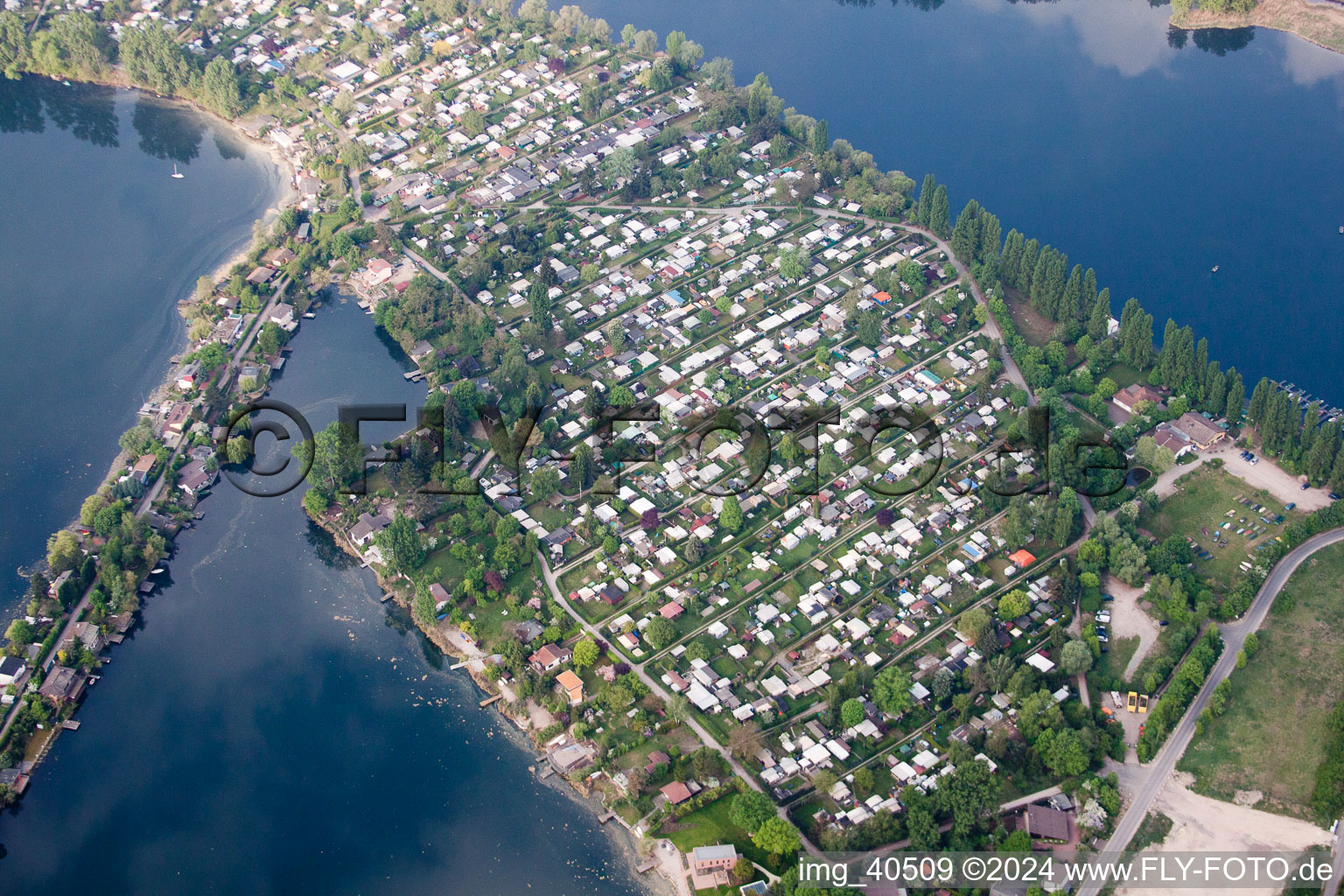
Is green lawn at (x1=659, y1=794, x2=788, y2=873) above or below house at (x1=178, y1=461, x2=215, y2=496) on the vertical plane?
above

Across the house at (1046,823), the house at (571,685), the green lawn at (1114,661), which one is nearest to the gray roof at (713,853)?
the house at (571,685)

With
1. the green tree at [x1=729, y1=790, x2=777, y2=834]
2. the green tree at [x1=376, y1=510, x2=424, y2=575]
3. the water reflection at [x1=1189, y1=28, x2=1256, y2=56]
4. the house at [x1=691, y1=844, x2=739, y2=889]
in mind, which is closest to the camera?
the house at [x1=691, y1=844, x2=739, y2=889]

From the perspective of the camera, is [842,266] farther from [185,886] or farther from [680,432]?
[185,886]

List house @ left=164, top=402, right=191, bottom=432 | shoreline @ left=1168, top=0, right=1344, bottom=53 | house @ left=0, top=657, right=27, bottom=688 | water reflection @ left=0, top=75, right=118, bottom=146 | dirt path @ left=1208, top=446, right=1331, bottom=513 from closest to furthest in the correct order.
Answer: house @ left=0, top=657, right=27, bottom=688, dirt path @ left=1208, top=446, right=1331, bottom=513, house @ left=164, top=402, right=191, bottom=432, water reflection @ left=0, top=75, right=118, bottom=146, shoreline @ left=1168, top=0, right=1344, bottom=53

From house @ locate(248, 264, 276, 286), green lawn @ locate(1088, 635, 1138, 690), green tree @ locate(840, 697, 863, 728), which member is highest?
green lawn @ locate(1088, 635, 1138, 690)

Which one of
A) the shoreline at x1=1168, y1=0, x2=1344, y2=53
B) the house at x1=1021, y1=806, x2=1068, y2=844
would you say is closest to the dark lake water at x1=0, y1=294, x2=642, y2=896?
the house at x1=1021, y1=806, x2=1068, y2=844

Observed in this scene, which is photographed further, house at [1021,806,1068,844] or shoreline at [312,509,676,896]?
shoreline at [312,509,676,896]

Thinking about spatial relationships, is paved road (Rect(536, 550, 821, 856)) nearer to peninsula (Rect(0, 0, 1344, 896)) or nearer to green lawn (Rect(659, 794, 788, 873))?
peninsula (Rect(0, 0, 1344, 896))

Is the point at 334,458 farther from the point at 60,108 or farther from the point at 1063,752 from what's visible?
the point at 60,108

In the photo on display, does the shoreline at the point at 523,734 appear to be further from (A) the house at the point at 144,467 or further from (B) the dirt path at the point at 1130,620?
(B) the dirt path at the point at 1130,620
